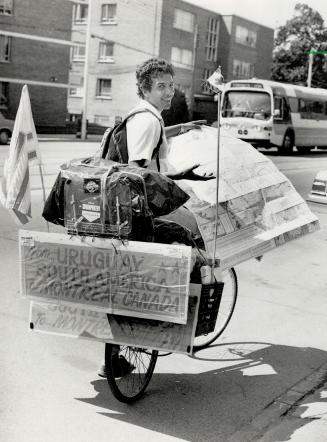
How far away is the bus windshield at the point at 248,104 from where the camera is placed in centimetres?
2945

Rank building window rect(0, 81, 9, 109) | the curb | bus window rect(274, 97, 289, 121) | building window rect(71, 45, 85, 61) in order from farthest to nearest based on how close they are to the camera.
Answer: building window rect(71, 45, 85, 61) < building window rect(0, 81, 9, 109) < bus window rect(274, 97, 289, 121) < the curb

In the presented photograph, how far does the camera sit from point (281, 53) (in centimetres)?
6831

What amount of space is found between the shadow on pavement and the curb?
0.12ft

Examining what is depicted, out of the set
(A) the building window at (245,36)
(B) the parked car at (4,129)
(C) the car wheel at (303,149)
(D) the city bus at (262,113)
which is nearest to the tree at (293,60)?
(A) the building window at (245,36)

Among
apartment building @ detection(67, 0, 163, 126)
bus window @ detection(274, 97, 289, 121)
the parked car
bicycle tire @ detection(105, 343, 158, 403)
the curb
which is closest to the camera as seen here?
the curb

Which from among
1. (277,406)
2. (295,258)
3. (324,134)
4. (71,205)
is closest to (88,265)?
(71,205)

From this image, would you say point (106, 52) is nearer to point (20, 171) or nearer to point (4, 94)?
point (4, 94)

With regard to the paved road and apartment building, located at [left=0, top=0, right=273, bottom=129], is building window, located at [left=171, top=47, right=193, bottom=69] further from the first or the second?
the paved road

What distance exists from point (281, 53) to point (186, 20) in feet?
62.4

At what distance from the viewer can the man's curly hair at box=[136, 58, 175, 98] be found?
4.23 meters

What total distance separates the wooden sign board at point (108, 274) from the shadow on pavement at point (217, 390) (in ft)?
2.09

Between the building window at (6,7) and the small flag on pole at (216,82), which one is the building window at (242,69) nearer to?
the building window at (6,7)

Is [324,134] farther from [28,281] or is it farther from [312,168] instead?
[28,281]

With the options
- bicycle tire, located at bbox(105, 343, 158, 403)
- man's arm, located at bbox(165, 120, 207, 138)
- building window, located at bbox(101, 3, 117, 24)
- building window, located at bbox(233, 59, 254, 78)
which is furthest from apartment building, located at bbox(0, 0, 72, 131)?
bicycle tire, located at bbox(105, 343, 158, 403)
